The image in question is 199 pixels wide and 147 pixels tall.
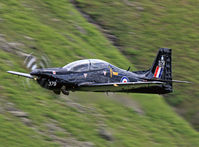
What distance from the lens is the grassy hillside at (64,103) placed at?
28.6m

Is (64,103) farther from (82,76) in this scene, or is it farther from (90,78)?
(82,76)

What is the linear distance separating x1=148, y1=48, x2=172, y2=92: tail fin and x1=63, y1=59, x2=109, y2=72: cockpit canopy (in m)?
4.87

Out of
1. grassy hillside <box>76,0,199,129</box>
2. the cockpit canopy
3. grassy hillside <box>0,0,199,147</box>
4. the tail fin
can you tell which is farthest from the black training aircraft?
grassy hillside <box>76,0,199,129</box>

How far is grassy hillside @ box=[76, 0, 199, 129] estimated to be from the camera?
4209cm

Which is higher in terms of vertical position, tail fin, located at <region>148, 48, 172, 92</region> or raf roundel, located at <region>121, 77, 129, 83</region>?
tail fin, located at <region>148, 48, 172, 92</region>

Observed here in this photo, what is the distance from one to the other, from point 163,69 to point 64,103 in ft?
24.5

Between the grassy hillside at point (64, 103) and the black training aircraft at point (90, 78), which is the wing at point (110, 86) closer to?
the black training aircraft at point (90, 78)

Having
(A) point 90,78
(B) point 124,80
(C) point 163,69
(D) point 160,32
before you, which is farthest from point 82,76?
(D) point 160,32

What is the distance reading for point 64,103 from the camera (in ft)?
105

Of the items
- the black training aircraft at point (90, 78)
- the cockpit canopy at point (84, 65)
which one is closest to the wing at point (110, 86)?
the black training aircraft at point (90, 78)

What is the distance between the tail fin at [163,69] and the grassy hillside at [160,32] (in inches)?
471

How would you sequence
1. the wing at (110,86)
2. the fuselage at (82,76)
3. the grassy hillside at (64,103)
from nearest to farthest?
1. the fuselage at (82,76)
2. the wing at (110,86)
3. the grassy hillside at (64,103)

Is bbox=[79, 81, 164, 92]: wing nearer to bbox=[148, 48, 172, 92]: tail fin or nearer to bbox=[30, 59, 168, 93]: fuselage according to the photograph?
bbox=[30, 59, 168, 93]: fuselage

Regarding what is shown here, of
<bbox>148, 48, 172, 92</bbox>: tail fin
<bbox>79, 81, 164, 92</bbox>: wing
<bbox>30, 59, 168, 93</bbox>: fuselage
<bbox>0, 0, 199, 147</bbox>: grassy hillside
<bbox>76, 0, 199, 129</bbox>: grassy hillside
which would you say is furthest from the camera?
<bbox>76, 0, 199, 129</bbox>: grassy hillside
